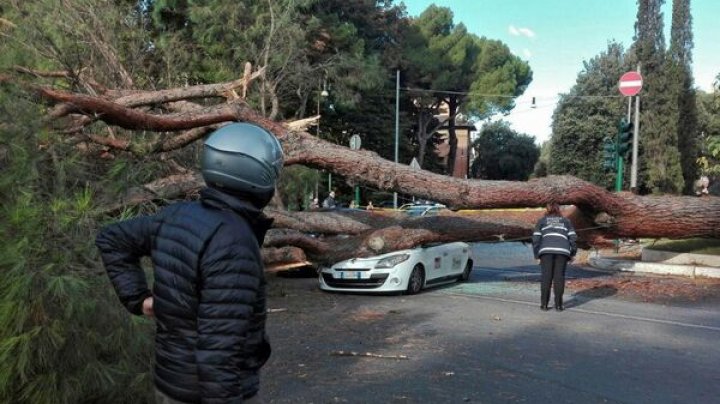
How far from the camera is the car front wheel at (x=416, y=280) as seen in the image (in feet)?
37.8

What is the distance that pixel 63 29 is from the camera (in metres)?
12.7

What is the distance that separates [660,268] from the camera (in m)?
14.5

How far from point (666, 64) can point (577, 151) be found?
8.96 m

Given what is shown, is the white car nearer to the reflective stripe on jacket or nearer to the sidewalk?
the reflective stripe on jacket

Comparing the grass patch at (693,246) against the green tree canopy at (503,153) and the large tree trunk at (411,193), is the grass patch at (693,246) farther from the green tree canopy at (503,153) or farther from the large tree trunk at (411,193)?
the green tree canopy at (503,153)

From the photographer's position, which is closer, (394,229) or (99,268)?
(99,268)

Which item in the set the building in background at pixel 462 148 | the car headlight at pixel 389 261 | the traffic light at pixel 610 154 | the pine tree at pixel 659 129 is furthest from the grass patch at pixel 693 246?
the building in background at pixel 462 148

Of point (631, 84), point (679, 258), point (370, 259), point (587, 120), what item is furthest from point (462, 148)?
point (370, 259)

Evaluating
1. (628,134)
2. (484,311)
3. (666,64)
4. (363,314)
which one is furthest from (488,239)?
(666,64)

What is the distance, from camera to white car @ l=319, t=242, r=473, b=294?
11.2 m

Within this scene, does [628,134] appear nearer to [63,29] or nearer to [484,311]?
[484,311]

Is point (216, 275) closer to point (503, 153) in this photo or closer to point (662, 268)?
point (662, 268)

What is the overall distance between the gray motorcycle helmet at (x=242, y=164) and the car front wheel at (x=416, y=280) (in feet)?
30.1

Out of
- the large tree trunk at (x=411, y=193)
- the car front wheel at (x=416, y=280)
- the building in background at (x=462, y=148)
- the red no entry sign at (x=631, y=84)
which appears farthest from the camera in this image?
the building in background at (x=462, y=148)
